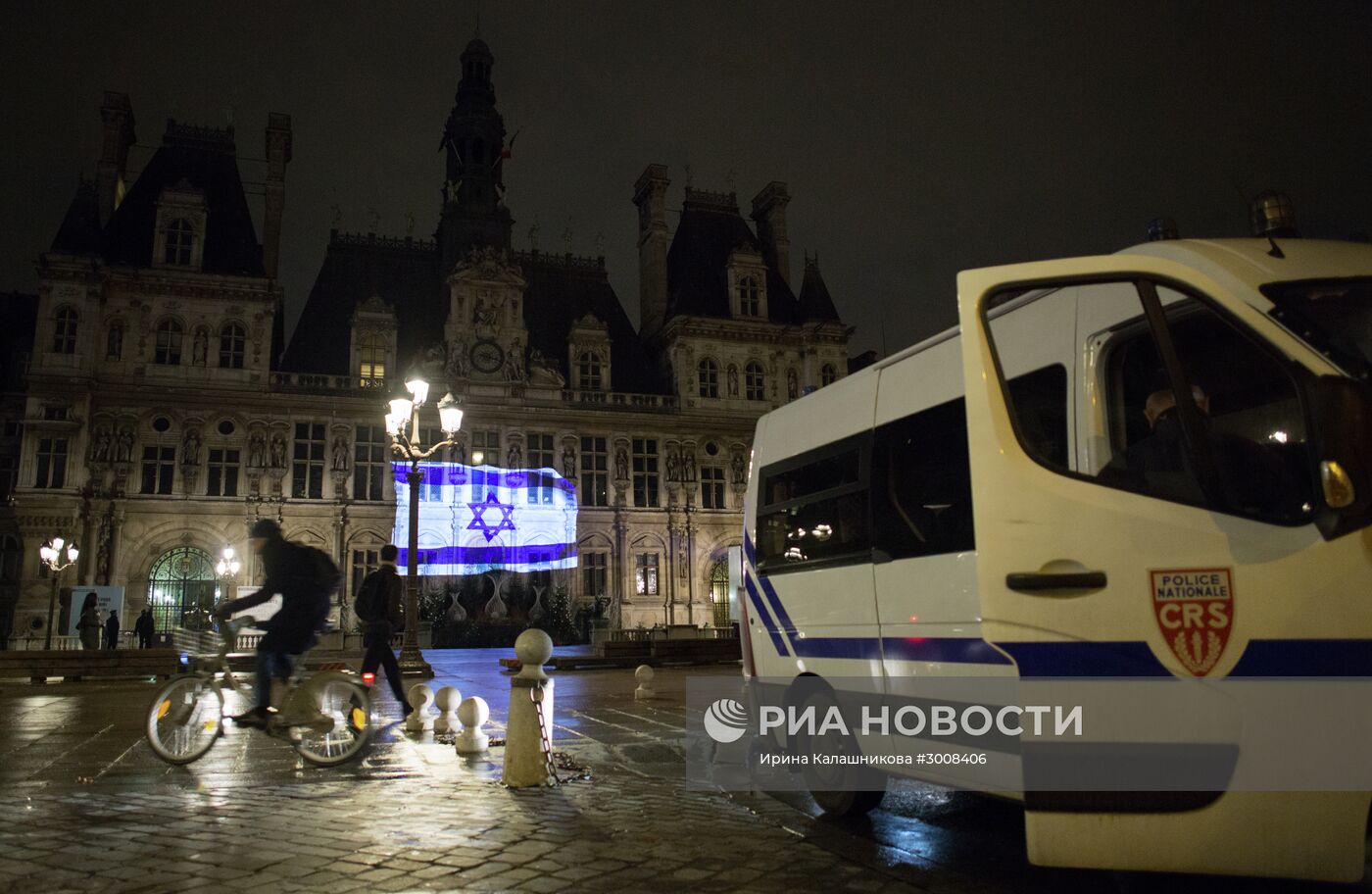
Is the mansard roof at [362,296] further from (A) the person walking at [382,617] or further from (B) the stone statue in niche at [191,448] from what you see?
(A) the person walking at [382,617]

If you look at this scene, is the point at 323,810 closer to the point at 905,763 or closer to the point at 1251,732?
the point at 905,763

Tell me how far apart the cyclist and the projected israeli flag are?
81.0 feet

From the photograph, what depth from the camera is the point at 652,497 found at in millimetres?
36375

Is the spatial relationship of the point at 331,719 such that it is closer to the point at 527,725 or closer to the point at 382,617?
the point at 527,725

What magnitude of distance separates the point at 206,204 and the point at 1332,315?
36251 mm

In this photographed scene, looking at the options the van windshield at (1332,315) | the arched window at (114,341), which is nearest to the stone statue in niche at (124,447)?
the arched window at (114,341)

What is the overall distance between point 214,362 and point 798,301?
22180mm

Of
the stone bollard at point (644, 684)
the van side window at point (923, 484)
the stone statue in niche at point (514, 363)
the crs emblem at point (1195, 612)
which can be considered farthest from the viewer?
the stone statue in niche at point (514, 363)

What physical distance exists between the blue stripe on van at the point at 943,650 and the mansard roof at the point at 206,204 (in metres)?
32.8

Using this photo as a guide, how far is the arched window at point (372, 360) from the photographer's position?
113 ft

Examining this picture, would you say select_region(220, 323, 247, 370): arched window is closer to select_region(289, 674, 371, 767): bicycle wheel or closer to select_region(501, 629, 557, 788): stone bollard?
select_region(289, 674, 371, 767): bicycle wheel

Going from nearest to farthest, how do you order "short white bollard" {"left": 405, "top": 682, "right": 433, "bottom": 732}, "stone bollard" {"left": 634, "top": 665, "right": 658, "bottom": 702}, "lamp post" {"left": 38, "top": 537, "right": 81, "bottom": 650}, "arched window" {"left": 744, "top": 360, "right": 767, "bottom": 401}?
"short white bollard" {"left": 405, "top": 682, "right": 433, "bottom": 732} → "stone bollard" {"left": 634, "top": 665, "right": 658, "bottom": 702} → "lamp post" {"left": 38, "top": 537, "right": 81, "bottom": 650} → "arched window" {"left": 744, "top": 360, "right": 767, "bottom": 401}

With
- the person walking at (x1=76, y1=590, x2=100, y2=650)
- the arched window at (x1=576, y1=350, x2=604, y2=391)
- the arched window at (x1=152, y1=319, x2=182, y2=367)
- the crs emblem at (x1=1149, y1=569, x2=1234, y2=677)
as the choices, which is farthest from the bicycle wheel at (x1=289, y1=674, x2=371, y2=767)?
the arched window at (x1=576, y1=350, x2=604, y2=391)

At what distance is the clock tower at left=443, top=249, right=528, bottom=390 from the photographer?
35.0 m
